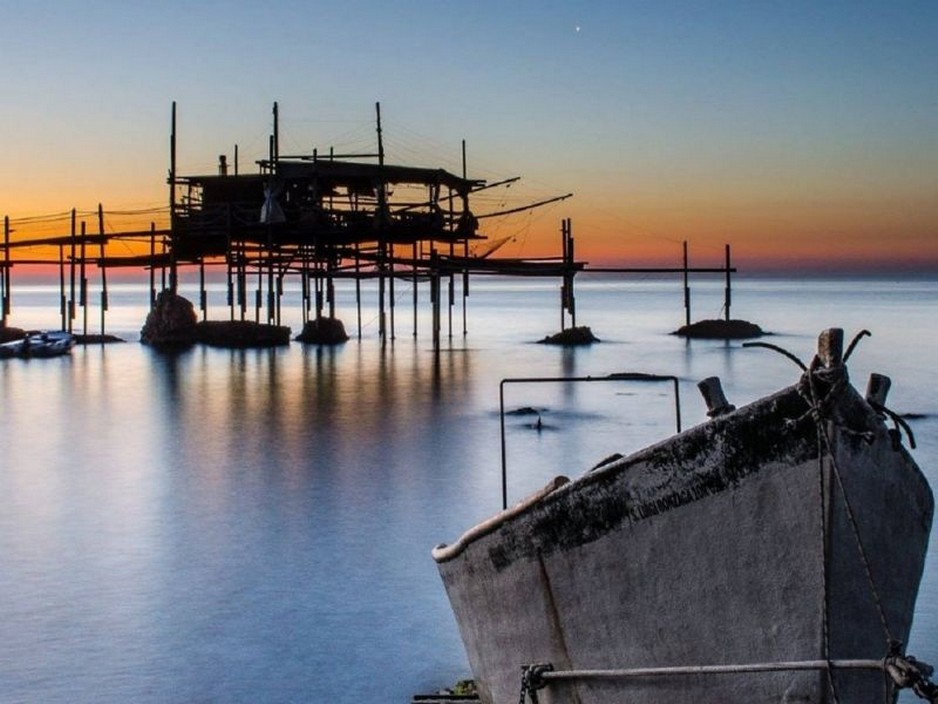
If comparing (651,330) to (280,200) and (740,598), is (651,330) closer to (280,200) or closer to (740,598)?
(280,200)

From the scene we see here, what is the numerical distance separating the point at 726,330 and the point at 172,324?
25241 millimetres

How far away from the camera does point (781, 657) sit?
15.5ft

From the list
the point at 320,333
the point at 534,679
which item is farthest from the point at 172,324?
the point at 534,679

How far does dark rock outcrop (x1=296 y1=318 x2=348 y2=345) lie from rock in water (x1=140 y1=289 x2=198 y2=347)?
449cm

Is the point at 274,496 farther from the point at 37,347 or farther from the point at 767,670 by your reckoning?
the point at 37,347

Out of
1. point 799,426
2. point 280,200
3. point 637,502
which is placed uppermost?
point 280,200

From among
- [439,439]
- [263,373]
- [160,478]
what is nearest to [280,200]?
[263,373]

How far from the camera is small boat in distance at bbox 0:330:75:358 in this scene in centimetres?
4306

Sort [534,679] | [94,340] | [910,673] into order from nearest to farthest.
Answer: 1. [910,673]
2. [534,679]
3. [94,340]

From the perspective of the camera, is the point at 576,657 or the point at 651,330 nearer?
the point at 576,657

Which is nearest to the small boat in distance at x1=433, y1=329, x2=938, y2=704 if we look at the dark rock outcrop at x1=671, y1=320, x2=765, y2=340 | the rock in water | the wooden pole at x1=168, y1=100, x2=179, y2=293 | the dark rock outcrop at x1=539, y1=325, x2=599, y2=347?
the wooden pole at x1=168, y1=100, x2=179, y2=293

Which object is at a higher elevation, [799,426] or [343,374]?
[799,426]

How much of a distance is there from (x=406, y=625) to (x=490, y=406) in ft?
61.0

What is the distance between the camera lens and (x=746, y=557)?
4781 mm
